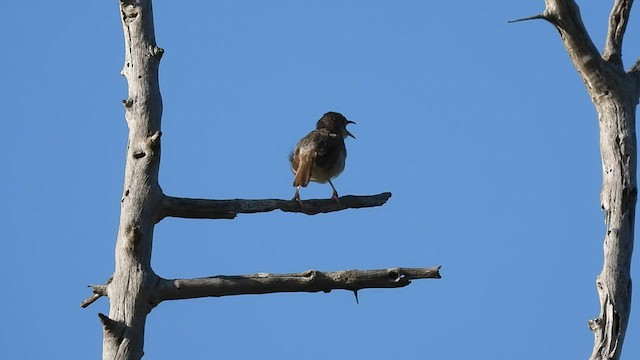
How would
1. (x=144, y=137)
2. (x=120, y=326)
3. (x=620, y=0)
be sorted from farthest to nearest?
1. (x=620, y=0)
2. (x=144, y=137)
3. (x=120, y=326)

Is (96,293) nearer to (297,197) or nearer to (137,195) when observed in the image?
(137,195)

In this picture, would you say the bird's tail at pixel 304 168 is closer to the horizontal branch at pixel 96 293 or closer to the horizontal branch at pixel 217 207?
the horizontal branch at pixel 217 207

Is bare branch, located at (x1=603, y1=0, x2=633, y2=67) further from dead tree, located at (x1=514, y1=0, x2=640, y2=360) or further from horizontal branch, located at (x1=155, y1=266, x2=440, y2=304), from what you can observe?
horizontal branch, located at (x1=155, y1=266, x2=440, y2=304)

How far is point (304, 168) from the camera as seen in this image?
35.2ft

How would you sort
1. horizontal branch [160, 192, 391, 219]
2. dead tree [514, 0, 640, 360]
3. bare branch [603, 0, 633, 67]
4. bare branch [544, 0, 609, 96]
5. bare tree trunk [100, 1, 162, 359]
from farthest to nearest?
bare branch [603, 0, 633, 67]
bare branch [544, 0, 609, 96]
horizontal branch [160, 192, 391, 219]
dead tree [514, 0, 640, 360]
bare tree trunk [100, 1, 162, 359]

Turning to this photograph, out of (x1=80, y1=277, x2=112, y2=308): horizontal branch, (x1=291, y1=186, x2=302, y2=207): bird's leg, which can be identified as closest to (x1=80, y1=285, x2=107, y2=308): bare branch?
(x1=80, y1=277, x2=112, y2=308): horizontal branch

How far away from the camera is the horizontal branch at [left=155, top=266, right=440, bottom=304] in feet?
25.0

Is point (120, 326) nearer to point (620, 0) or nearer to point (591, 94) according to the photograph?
point (591, 94)

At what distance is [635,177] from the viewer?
797 cm

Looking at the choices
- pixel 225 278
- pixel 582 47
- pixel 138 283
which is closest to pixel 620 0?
pixel 582 47

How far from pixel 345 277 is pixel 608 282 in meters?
1.90

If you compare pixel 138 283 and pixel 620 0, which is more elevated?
pixel 620 0

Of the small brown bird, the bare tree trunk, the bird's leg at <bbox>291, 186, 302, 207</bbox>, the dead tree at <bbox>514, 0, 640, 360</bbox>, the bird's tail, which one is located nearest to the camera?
the bare tree trunk

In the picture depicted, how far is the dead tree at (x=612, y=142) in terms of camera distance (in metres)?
7.60
